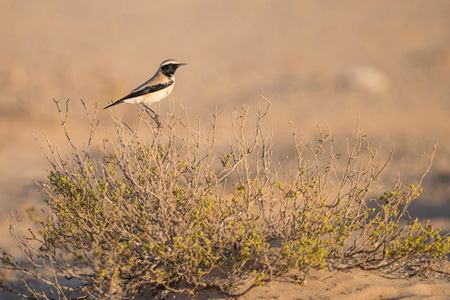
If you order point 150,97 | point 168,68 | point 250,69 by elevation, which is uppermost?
point 250,69

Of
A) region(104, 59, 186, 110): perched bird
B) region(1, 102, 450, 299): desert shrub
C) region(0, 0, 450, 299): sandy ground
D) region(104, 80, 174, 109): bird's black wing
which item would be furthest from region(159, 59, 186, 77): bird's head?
region(0, 0, 450, 299): sandy ground

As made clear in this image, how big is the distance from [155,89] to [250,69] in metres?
14.2

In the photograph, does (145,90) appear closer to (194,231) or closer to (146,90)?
(146,90)

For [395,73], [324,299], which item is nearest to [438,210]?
[324,299]

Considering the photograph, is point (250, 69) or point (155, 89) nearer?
point (155, 89)

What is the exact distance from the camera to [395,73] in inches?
770

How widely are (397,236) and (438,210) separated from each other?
546 centimetres

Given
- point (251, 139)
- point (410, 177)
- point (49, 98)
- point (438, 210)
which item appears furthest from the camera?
point (49, 98)

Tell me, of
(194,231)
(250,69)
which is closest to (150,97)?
(194,231)

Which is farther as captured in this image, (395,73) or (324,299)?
(395,73)

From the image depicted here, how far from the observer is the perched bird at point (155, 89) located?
20.3ft

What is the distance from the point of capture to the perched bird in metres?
6.18

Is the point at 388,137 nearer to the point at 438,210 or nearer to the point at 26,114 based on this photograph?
the point at 438,210

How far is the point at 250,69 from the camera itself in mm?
20172
